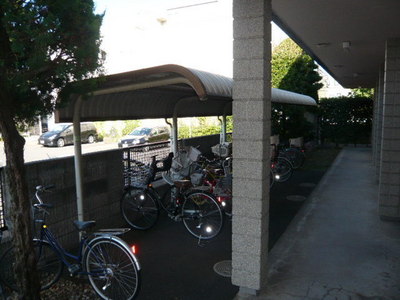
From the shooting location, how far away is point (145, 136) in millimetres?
21922

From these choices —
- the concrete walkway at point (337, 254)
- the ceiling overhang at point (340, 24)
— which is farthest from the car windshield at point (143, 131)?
the concrete walkway at point (337, 254)

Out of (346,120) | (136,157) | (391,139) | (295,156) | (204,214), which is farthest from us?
(346,120)

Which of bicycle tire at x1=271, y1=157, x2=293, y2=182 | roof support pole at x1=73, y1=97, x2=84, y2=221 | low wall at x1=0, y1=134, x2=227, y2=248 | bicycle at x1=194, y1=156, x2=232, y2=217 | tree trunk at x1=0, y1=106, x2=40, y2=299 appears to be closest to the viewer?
tree trunk at x1=0, y1=106, x2=40, y2=299

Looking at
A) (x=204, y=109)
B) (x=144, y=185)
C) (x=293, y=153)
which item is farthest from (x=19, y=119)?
(x=293, y=153)

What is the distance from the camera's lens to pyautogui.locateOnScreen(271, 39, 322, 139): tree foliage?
48.6 feet

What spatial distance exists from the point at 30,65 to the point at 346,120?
1722 centimetres

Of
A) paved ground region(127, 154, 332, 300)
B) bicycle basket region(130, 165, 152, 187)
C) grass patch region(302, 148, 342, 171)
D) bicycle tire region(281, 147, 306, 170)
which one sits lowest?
paved ground region(127, 154, 332, 300)

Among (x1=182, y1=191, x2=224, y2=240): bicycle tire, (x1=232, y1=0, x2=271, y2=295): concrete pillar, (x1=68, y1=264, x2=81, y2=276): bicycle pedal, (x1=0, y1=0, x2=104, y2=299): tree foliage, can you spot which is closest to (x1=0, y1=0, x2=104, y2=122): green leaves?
(x1=0, y1=0, x2=104, y2=299): tree foliage

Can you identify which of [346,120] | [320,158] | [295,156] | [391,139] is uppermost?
[346,120]

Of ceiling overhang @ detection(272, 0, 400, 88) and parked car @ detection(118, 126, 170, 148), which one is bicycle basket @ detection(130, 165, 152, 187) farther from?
parked car @ detection(118, 126, 170, 148)

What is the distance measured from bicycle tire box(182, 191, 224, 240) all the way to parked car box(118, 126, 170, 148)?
52.3ft

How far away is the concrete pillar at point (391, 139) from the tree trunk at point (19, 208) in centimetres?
566

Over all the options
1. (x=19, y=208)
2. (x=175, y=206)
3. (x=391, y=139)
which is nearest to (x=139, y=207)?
(x=175, y=206)

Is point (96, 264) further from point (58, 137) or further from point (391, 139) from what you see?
point (58, 137)
